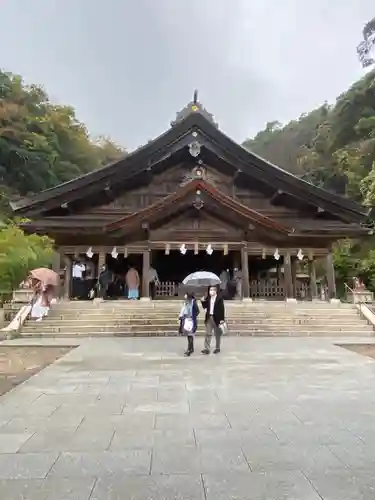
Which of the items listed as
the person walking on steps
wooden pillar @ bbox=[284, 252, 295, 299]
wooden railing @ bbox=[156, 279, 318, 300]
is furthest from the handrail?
the person walking on steps

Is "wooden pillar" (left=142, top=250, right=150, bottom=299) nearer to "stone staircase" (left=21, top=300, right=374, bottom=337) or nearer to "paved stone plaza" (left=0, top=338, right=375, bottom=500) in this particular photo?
"stone staircase" (left=21, top=300, right=374, bottom=337)

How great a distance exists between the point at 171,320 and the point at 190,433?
34.5ft

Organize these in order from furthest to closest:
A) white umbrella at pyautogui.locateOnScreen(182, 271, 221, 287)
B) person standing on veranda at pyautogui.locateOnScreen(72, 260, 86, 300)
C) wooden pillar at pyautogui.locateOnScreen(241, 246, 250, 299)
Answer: person standing on veranda at pyautogui.locateOnScreen(72, 260, 86, 300) < wooden pillar at pyautogui.locateOnScreen(241, 246, 250, 299) < white umbrella at pyautogui.locateOnScreen(182, 271, 221, 287)

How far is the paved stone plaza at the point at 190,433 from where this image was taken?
9.87ft

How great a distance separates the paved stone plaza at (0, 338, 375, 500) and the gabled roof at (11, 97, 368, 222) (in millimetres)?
13247

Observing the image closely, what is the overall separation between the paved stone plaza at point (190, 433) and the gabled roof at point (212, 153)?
1325cm

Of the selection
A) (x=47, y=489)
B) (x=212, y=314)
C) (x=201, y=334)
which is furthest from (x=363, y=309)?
(x=47, y=489)

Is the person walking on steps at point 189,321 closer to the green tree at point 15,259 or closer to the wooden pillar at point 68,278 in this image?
the wooden pillar at point 68,278

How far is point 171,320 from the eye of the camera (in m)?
14.7

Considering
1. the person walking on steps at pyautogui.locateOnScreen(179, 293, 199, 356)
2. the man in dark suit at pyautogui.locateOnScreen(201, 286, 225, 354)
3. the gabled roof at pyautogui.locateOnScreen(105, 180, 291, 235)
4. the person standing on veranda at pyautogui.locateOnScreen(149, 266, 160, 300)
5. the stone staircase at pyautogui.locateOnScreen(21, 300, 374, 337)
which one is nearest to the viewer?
the person walking on steps at pyautogui.locateOnScreen(179, 293, 199, 356)

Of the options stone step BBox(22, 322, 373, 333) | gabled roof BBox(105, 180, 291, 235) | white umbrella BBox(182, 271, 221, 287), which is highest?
gabled roof BBox(105, 180, 291, 235)

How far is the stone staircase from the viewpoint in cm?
1388

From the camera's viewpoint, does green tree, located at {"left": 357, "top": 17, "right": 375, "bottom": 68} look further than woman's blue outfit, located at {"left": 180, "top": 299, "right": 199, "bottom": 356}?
Yes

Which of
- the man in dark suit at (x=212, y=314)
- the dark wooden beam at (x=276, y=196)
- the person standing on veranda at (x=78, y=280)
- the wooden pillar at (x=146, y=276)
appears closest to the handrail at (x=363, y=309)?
the dark wooden beam at (x=276, y=196)
